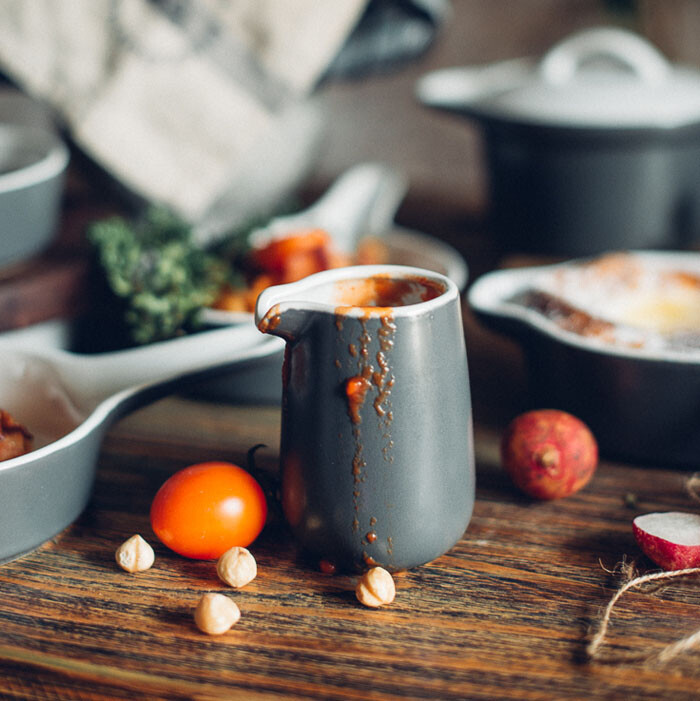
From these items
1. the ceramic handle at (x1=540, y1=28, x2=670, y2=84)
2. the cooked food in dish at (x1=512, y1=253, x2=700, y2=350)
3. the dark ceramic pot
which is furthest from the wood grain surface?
the ceramic handle at (x1=540, y1=28, x2=670, y2=84)

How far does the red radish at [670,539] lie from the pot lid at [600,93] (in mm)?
548

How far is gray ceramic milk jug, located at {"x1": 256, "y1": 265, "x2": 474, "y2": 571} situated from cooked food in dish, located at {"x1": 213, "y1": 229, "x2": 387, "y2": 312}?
32cm

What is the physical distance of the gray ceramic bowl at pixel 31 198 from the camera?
0.78 metres

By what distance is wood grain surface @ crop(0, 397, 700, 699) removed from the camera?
0.47 metres

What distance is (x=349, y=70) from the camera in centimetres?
118

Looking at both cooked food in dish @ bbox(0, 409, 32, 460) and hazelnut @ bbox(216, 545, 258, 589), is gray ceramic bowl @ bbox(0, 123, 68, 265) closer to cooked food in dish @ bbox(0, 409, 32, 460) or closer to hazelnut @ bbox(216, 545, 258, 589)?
cooked food in dish @ bbox(0, 409, 32, 460)

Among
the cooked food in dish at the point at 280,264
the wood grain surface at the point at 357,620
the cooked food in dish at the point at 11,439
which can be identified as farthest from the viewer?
the cooked food in dish at the point at 280,264

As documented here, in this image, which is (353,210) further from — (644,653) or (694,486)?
(644,653)

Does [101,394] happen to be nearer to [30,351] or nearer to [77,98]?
[30,351]

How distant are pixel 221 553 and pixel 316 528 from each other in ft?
0.26

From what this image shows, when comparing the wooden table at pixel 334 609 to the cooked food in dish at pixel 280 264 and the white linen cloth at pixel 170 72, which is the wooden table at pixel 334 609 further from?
the white linen cloth at pixel 170 72

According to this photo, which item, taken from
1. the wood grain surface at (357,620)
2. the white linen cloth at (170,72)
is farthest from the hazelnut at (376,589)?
the white linen cloth at (170,72)

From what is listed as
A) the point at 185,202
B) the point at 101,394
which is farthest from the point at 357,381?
A: the point at 185,202

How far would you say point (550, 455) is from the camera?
639 mm
